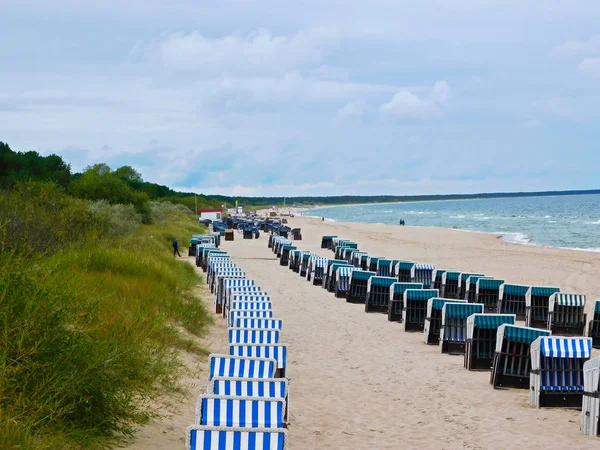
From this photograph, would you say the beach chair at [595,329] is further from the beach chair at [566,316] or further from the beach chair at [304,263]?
the beach chair at [304,263]

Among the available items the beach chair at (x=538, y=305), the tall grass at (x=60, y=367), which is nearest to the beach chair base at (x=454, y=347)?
the beach chair at (x=538, y=305)

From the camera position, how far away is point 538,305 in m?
16.2

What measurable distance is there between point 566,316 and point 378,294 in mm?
5166

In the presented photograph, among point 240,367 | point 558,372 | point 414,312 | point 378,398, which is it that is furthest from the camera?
point 414,312

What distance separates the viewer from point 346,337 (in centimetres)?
1533

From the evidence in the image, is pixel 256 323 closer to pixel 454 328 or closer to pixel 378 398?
pixel 378 398

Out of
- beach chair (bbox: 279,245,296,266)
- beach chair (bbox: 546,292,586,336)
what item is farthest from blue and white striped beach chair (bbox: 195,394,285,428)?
beach chair (bbox: 279,245,296,266)

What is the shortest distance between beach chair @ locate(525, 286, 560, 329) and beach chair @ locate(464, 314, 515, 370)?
4.34 m

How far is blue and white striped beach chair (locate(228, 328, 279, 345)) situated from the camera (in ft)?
32.8

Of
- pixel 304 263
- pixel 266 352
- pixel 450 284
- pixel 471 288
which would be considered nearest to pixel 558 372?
pixel 266 352

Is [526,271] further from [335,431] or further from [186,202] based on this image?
[186,202]

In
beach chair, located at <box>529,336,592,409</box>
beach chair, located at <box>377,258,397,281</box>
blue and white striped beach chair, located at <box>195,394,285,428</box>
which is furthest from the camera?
beach chair, located at <box>377,258,397,281</box>

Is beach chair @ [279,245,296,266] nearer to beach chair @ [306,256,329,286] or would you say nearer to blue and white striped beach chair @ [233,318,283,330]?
beach chair @ [306,256,329,286]

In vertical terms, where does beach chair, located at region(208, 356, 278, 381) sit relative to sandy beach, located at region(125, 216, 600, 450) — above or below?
above
